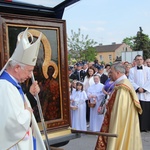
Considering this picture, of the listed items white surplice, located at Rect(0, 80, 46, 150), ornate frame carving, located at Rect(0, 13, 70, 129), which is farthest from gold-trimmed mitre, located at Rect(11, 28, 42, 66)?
ornate frame carving, located at Rect(0, 13, 70, 129)

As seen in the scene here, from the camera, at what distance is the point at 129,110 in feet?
15.1

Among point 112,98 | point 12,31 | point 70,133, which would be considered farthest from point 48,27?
point 112,98

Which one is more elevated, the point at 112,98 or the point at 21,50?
the point at 21,50

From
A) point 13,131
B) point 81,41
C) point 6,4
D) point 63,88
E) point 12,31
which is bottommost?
point 13,131

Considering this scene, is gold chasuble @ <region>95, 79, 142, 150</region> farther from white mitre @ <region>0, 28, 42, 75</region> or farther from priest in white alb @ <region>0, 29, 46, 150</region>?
white mitre @ <region>0, 28, 42, 75</region>

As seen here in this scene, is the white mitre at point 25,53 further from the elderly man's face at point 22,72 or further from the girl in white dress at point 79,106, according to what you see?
the girl in white dress at point 79,106

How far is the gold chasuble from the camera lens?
452 cm

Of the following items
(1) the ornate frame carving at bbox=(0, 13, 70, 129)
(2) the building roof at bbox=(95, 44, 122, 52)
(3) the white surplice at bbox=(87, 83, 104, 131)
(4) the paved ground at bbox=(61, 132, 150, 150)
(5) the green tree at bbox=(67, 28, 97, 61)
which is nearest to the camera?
(1) the ornate frame carving at bbox=(0, 13, 70, 129)

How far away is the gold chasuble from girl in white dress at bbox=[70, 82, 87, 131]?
111 inches

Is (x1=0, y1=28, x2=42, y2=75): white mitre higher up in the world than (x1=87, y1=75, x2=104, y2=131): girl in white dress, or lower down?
higher up

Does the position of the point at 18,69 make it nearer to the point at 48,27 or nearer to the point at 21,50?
the point at 21,50

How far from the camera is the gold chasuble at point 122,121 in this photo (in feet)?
14.8

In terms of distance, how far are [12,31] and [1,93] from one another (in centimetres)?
101

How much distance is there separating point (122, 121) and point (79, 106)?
3038mm
